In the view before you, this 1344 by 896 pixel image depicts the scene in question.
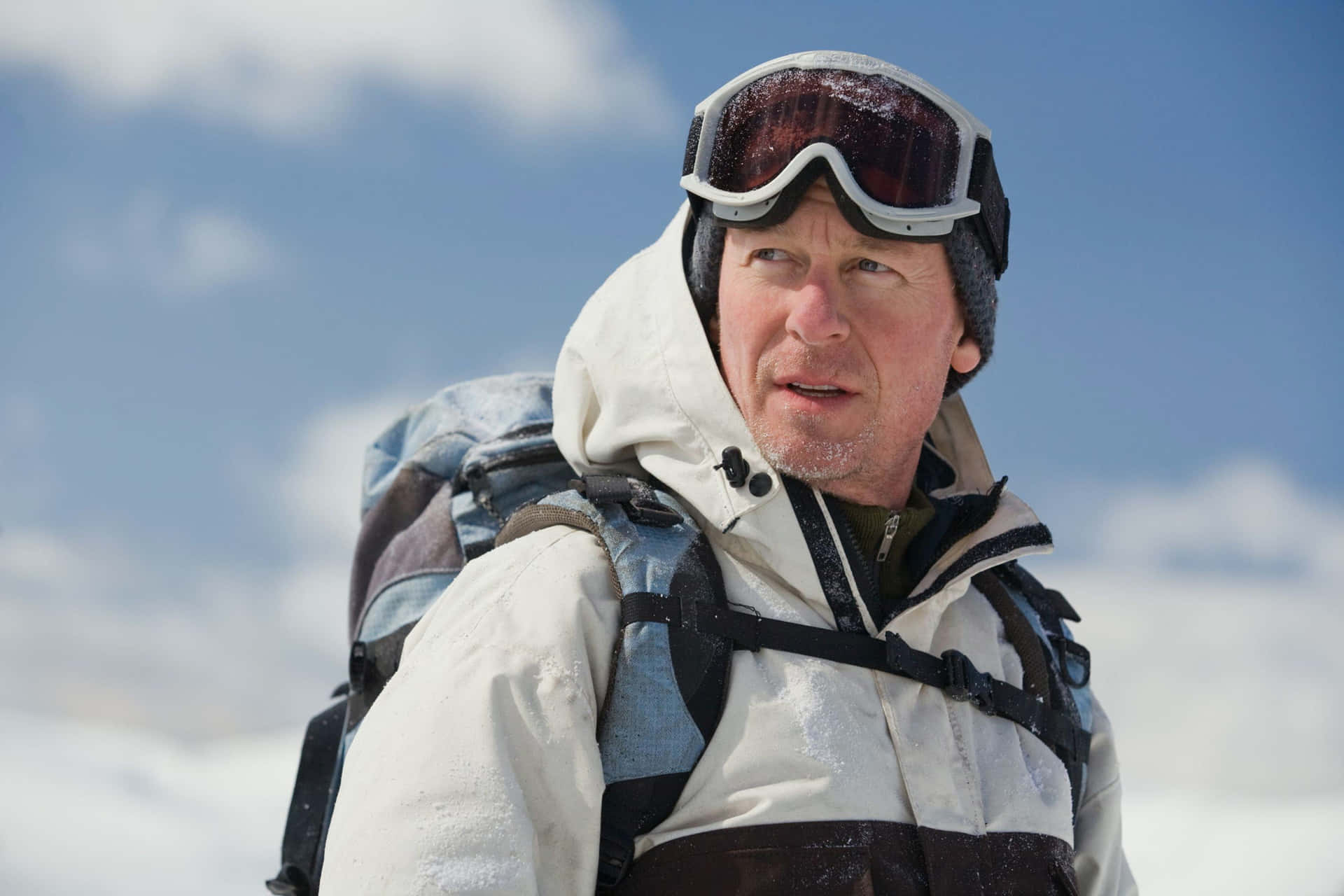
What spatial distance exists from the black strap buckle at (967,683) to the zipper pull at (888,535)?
0.85 feet

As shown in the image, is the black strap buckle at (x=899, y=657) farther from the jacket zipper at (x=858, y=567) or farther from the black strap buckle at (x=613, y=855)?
the black strap buckle at (x=613, y=855)

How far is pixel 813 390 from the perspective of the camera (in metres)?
2.47

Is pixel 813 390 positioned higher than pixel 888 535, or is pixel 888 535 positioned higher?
pixel 813 390

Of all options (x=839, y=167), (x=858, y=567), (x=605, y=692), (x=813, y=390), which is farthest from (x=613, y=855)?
(x=839, y=167)

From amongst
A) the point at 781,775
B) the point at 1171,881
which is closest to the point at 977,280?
the point at 781,775

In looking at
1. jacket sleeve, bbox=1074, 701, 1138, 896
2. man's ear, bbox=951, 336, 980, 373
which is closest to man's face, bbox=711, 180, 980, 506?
man's ear, bbox=951, 336, 980, 373

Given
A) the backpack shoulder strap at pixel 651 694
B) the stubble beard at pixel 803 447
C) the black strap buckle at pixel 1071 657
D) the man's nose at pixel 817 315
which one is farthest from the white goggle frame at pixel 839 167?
the black strap buckle at pixel 1071 657

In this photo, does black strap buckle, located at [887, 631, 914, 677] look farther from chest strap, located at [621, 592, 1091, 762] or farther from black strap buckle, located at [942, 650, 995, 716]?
black strap buckle, located at [942, 650, 995, 716]

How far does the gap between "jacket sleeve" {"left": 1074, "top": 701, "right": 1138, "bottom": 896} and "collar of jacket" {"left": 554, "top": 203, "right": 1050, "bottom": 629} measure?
26.2 inches

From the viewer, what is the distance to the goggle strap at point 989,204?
2600 mm

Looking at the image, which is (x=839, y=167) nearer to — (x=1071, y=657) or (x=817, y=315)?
(x=817, y=315)

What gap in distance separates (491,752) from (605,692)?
0.84 feet

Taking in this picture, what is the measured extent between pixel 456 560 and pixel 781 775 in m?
1.24

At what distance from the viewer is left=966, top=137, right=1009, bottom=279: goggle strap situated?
2.60 m
